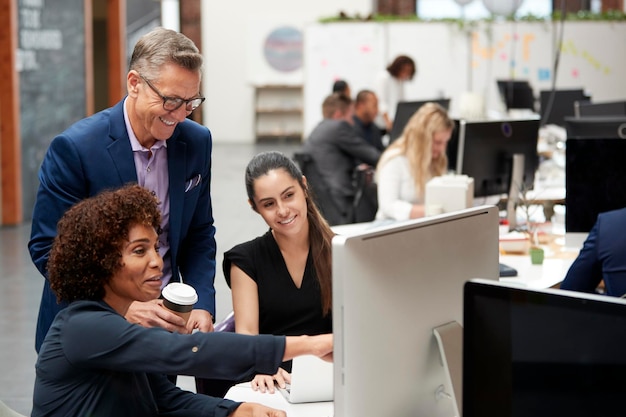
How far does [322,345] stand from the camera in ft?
6.44

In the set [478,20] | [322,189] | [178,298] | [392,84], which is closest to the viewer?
[178,298]

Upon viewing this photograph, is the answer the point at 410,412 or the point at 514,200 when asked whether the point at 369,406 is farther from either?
the point at 514,200

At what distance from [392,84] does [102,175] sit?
8.48m

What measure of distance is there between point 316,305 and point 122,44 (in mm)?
10761

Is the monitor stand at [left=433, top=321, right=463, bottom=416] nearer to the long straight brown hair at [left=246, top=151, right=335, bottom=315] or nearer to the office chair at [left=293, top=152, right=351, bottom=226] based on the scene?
the long straight brown hair at [left=246, top=151, right=335, bottom=315]

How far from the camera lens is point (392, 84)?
10.9 metres

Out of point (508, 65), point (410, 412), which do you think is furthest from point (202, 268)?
point (508, 65)

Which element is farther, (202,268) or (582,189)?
(582,189)

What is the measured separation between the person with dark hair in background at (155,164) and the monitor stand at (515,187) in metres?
2.52

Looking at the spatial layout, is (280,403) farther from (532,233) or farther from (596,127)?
(596,127)

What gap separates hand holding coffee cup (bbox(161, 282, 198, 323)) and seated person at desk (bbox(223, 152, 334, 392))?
0.68m

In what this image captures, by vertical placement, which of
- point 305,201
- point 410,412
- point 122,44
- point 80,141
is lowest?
point 410,412

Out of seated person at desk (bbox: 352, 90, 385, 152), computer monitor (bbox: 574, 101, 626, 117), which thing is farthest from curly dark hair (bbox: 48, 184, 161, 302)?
seated person at desk (bbox: 352, 90, 385, 152)

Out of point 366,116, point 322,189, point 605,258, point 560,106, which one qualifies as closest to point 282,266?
point 605,258
